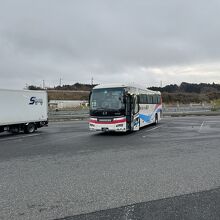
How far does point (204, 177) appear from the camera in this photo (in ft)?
27.7

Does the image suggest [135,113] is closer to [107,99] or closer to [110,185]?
[107,99]

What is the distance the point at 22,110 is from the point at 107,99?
242 inches

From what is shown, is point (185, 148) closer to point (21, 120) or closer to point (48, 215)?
point (48, 215)

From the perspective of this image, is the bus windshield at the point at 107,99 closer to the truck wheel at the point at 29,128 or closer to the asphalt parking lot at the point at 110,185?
the truck wheel at the point at 29,128

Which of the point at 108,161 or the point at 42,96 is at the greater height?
the point at 42,96

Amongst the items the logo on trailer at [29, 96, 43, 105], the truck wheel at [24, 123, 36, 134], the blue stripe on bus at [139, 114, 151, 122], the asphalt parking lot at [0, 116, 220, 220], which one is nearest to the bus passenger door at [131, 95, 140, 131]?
the blue stripe on bus at [139, 114, 151, 122]

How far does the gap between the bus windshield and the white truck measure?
5021mm

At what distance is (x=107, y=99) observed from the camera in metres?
20.9

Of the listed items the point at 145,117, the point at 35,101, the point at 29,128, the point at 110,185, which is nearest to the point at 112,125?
the point at 145,117

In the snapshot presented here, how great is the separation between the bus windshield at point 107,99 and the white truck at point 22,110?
502 cm

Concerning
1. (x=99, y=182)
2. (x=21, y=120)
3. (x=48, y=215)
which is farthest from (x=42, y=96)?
(x=48, y=215)

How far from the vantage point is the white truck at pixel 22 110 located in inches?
839

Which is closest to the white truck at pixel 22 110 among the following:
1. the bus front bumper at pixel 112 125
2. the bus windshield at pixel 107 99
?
the bus windshield at pixel 107 99

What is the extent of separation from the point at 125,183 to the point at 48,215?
2603mm
